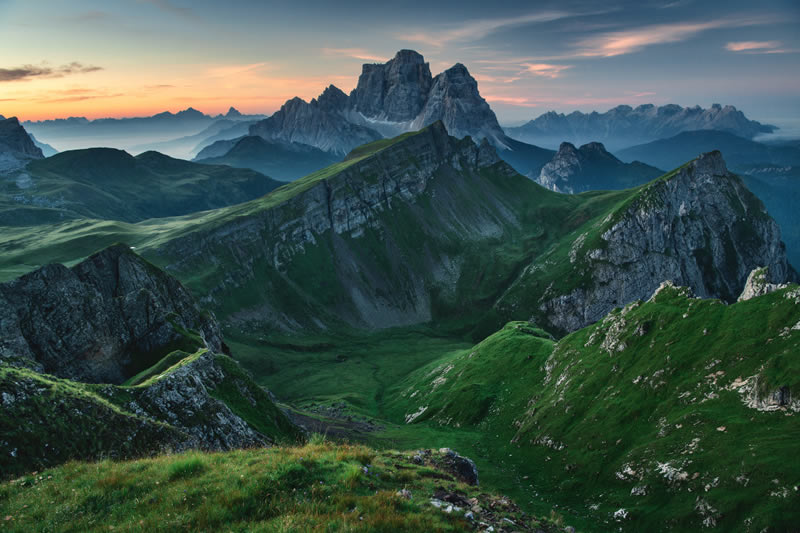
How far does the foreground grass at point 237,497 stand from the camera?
1449 cm

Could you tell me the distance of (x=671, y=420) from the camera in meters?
50.7

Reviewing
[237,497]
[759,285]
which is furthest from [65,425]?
[759,285]

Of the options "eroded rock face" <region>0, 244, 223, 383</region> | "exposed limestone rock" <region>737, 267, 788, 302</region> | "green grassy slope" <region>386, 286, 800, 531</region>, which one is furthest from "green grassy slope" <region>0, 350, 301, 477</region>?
"exposed limestone rock" <region>737, 267, 788, 302</region>

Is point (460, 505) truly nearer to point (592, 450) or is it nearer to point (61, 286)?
point (592, 450)

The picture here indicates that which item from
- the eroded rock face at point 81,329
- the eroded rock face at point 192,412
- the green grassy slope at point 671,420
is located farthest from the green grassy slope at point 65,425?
the green grassy slope at point 671,420

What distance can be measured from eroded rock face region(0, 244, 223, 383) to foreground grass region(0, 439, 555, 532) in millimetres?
52231

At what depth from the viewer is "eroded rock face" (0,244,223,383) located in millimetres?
62531

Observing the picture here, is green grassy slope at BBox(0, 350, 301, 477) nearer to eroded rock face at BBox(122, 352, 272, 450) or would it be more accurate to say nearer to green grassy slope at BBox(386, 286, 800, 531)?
eroded rock face at BBox(122, 352, 272, 450)

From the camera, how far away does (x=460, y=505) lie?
18.6m

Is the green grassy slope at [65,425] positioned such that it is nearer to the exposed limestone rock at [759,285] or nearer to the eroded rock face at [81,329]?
the eroded rock face at [81,329]

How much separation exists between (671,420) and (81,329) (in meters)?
80.1

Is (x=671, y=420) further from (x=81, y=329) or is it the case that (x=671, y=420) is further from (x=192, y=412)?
(x=81, y=329)

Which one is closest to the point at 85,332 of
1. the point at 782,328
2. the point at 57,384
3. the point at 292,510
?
the point at 57,384

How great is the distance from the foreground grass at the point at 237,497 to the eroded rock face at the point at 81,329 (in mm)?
52231
